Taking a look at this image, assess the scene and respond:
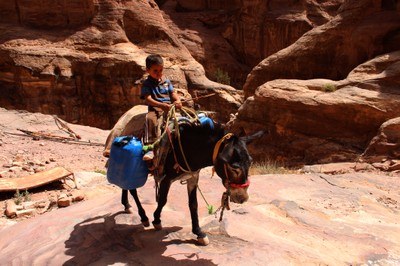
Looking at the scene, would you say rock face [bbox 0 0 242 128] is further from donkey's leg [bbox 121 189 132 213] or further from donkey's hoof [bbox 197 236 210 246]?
donkey's hoof [bbox 197 236 210 246]

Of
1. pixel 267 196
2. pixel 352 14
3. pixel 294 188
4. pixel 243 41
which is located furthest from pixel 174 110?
pixel 243 41

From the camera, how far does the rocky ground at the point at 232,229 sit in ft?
13.0

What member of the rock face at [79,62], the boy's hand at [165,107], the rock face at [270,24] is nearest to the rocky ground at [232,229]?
the boy's hand at [165,107]

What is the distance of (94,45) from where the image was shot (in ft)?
83.5

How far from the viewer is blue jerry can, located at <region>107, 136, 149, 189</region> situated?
13.6 ft

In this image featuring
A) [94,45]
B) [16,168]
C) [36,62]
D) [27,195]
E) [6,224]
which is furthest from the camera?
[94,45]

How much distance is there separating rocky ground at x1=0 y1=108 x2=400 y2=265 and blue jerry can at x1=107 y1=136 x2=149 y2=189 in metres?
0.75

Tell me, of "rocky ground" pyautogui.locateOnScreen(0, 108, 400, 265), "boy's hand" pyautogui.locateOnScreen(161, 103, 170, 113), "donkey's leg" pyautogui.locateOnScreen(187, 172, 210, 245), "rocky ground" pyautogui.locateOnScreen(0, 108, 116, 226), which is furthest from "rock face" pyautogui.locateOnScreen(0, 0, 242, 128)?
"donkey's leg" pyautogui.locateOnScreen(187, 172, 210, 245)

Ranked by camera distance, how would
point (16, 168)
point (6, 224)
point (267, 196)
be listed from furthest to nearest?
point (16, 168) < point (267, 196) < point (6, 224)

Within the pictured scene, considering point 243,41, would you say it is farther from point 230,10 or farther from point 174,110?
point 174,110

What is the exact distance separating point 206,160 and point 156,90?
1.22 meters

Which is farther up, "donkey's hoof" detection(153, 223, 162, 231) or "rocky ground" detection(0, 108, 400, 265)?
"donkey's hoof" detection(153, 223, 162, 231)

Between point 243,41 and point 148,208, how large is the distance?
35772 mm

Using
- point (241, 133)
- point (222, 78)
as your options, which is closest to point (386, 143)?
point (241, 133)
